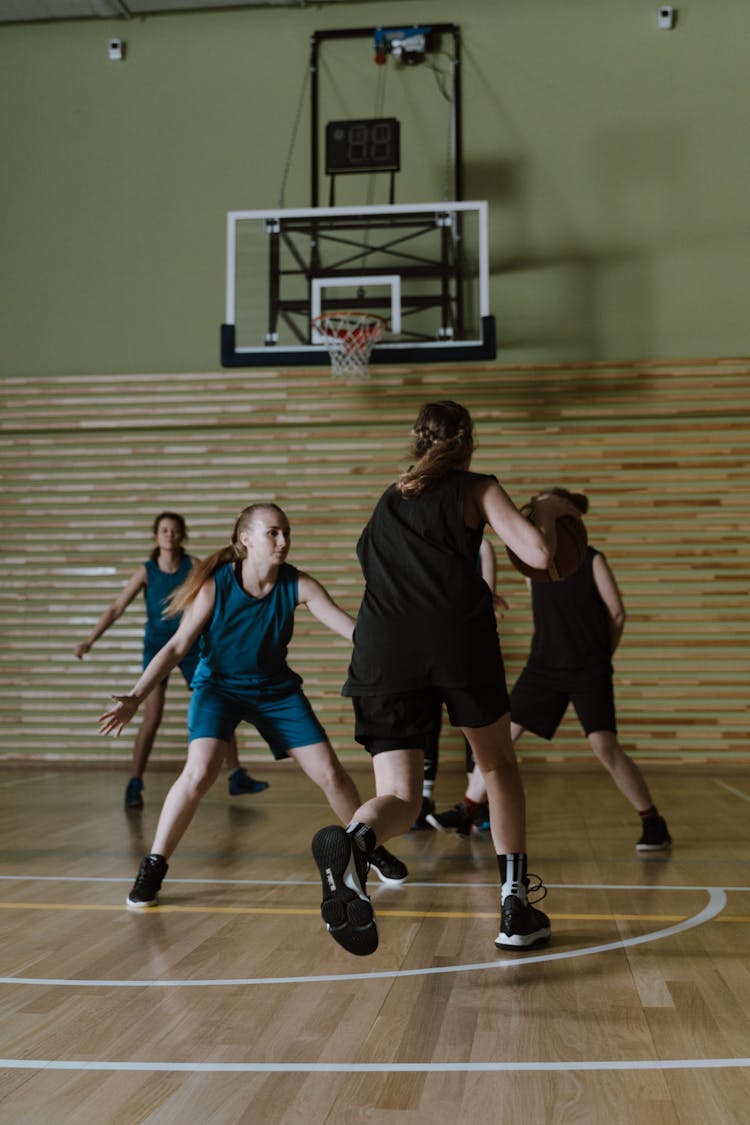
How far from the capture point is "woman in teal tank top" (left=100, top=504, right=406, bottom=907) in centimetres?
457

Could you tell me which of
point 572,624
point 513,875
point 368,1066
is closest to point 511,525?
point 513,875

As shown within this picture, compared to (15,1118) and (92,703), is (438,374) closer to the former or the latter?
(92,703)

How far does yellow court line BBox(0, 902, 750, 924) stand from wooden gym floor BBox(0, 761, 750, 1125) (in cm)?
2

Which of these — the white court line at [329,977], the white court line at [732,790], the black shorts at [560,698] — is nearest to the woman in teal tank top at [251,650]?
the white court line at [329,977]

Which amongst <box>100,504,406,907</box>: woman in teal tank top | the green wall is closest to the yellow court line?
<box>100,504,406,907</box>: woman in teal tank top

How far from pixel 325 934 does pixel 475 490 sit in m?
1.69

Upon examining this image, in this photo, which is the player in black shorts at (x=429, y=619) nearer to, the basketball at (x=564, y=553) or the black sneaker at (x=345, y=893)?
the basketball at (x=564, y=553)

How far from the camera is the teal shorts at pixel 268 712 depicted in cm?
466

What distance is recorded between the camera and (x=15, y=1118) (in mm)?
2312

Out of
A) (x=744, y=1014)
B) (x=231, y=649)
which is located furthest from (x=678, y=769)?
(x=744, y=1014)

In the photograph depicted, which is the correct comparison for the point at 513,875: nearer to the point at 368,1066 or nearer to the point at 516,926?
the point at 516,926

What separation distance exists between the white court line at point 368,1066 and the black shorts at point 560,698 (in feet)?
9.63

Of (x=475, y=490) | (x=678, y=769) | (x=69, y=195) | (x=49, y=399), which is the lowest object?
(x=678, y=769)

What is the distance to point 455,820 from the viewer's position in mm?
6078
